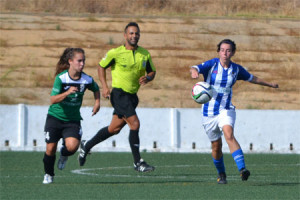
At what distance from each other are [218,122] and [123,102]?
6.56 ft

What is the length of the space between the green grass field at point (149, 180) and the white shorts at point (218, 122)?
62cm

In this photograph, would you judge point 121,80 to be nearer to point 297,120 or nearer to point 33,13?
point 297,120

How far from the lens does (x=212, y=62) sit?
1013 cm

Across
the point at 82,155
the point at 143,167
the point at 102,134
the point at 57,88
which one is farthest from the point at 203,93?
the point at 82,155

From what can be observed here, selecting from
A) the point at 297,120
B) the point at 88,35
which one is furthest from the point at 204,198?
the point at 88,35

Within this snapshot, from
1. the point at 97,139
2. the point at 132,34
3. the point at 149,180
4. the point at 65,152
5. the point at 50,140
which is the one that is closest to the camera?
the point at 50,140

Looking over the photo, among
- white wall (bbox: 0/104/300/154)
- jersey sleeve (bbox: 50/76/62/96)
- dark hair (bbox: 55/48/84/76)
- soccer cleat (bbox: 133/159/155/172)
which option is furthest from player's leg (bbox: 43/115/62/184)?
white wall (bbox: 0/104/300/154)

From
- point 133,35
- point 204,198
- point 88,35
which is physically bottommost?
point 204,198

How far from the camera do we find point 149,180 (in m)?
10.6

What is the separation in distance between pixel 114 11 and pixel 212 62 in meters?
28.3

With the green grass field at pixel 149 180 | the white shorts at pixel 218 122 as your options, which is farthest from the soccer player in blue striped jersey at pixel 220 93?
the green grass field at pixel 149 180

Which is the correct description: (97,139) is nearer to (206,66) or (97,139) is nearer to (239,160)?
(206,66)

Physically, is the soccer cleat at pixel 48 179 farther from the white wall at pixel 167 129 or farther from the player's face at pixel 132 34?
the white wall at pixel 167 129

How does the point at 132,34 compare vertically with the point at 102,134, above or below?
above
